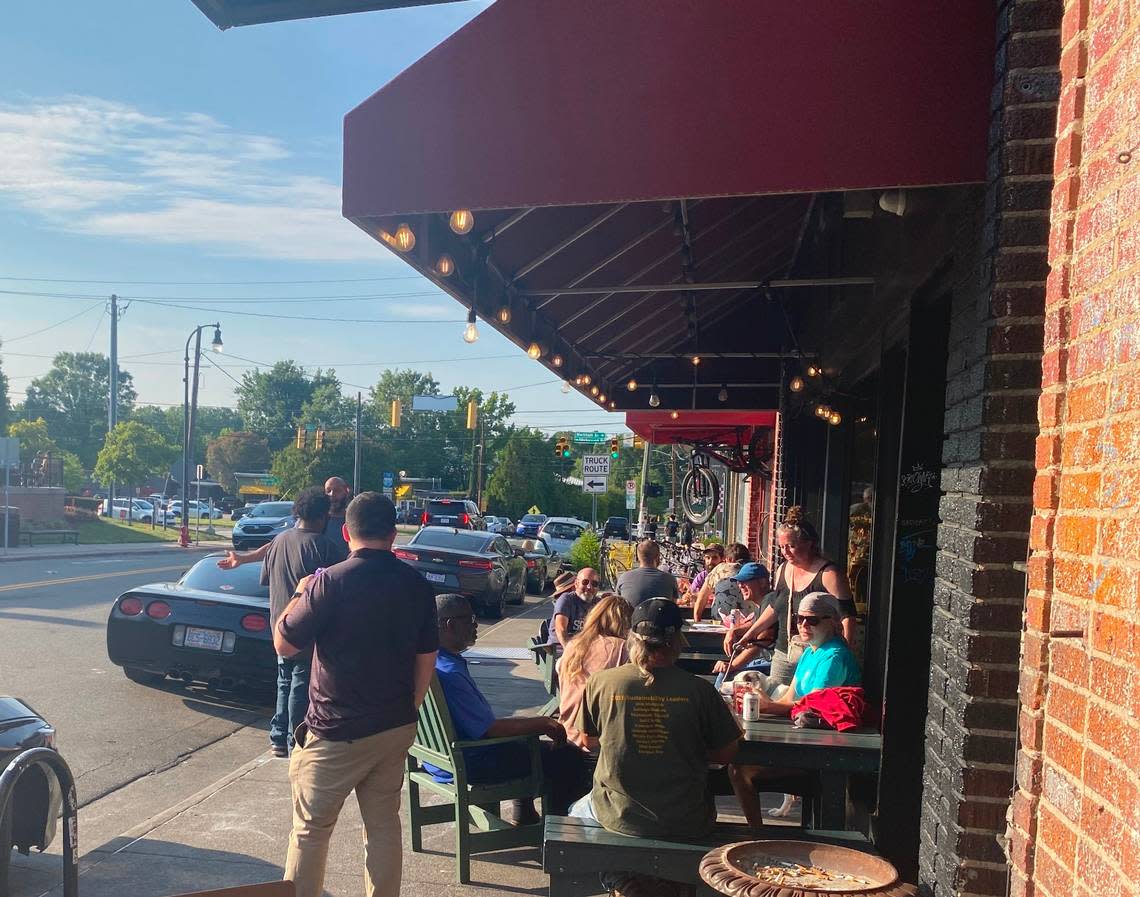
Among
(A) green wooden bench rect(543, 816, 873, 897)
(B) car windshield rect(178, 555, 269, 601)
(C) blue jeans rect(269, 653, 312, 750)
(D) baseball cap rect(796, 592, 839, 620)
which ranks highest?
(D) baseball cap rect(796, 592, 839, 620)

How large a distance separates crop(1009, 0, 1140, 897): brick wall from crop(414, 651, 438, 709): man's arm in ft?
7.87

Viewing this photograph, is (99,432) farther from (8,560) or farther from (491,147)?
(491,147)

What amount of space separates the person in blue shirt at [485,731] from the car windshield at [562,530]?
31.7 m

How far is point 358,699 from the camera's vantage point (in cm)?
406

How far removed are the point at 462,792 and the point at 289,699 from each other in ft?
8.21

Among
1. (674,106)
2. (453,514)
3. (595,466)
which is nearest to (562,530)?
(453,514)

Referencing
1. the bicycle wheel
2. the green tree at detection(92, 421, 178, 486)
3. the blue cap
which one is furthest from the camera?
the green tree at detection(92, 421, 178, 486)

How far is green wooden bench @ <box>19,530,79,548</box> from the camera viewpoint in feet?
108

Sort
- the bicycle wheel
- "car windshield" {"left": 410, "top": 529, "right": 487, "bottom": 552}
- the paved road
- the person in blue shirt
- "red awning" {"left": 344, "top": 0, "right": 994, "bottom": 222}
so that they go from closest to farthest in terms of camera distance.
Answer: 1. "red awning" {"left": 344, "top": 0, "right": 994, "bottom": 222}
2. the person in blue shirt
3. the paved road
4. "car windshield" {"left": 410, "top": 529, "right": 487, "bottom": 552}
5. the bicycle wheel

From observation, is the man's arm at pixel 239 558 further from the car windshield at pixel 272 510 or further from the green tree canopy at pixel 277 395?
the green tree canopy at pixel 277 395

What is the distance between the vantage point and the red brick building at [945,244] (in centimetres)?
211

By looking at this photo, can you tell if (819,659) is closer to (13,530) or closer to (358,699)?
(358,699)

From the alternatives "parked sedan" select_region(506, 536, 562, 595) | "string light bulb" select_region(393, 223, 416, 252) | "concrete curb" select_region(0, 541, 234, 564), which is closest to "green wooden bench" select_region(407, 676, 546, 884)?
"string light bulb" select_region(393, 223, 416, 252)

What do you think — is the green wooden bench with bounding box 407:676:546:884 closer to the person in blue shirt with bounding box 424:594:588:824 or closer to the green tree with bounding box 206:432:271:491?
the person in blue shirt with bounding box 424:594:588:824
